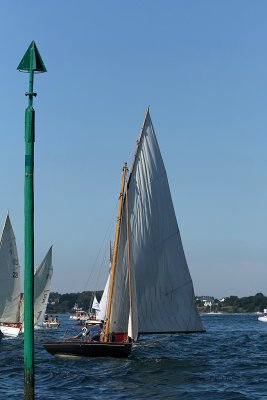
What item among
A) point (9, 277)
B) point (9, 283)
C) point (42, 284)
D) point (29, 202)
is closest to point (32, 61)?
point (29, 202)

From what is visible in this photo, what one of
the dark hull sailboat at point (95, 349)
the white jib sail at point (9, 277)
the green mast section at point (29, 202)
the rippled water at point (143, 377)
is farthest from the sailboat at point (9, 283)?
the green mast section at point (29, 202)

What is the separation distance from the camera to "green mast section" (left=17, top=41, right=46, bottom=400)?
15.1m

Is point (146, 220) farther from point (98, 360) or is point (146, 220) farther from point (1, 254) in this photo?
point (1, 254)

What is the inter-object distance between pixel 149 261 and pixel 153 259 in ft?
0.89

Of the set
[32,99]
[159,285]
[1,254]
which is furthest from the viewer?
[1,254]

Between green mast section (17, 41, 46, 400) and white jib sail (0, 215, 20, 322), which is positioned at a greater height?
white jib sail (0, 215, 20, 322)

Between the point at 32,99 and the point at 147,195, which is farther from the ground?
the point at 147,195

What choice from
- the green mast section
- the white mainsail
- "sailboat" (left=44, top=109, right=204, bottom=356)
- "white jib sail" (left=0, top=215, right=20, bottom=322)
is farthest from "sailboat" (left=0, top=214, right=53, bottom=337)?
the green mast section

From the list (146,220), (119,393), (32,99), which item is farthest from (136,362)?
(32,99)

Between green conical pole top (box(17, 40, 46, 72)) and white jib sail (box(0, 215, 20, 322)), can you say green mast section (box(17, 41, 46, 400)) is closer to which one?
green conical pole top (box(17, 40, 46, 72))

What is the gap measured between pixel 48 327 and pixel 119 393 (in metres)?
88.3

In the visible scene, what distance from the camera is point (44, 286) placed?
281ft

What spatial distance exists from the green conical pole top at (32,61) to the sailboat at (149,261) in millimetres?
27583

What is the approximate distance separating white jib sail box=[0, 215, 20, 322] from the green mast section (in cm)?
5634
